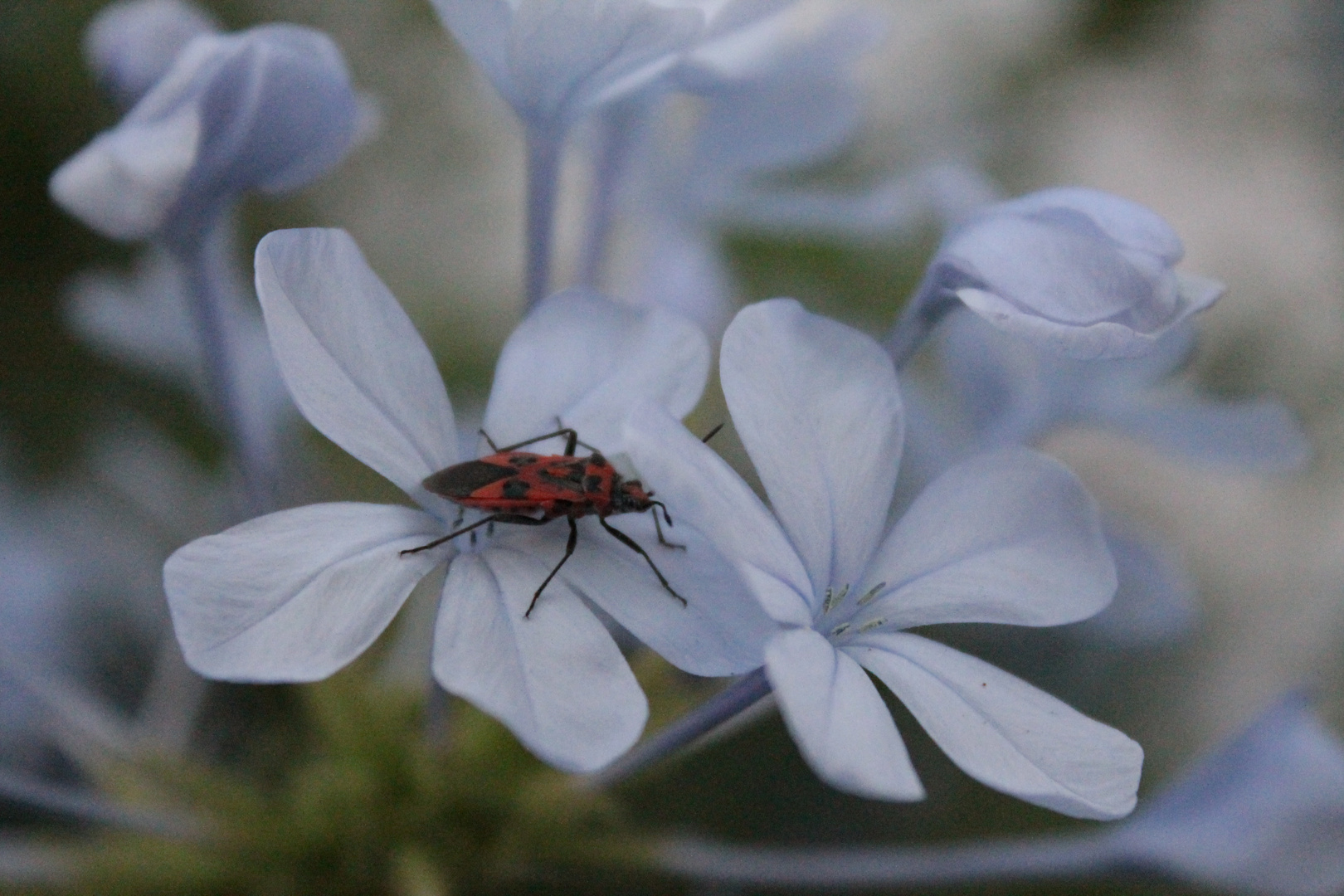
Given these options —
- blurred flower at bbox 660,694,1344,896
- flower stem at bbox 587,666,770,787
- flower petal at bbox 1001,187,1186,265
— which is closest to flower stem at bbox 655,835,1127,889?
blurred flower at bbox 660,694,1344,896

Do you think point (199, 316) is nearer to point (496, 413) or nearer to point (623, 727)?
point (496, 413)

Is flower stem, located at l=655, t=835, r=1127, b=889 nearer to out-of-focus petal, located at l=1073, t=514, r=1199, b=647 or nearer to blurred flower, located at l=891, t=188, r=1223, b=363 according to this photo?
out-of-focus petal, located at l=1073, t=514, r=1199, b=647

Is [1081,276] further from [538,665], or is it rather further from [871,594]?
[538,665]

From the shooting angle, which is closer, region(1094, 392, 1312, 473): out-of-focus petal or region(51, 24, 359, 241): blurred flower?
region(51, 24, 359, 241): blurred flower

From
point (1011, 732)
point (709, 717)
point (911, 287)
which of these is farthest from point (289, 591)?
point (911, 287)

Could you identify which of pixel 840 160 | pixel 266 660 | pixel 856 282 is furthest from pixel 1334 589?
pixel 266 660

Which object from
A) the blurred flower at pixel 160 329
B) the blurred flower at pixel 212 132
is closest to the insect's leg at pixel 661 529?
the blurred flower at pixel 212 132

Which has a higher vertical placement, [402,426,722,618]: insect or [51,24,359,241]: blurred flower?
[51,24,359,241]: blurred flower
